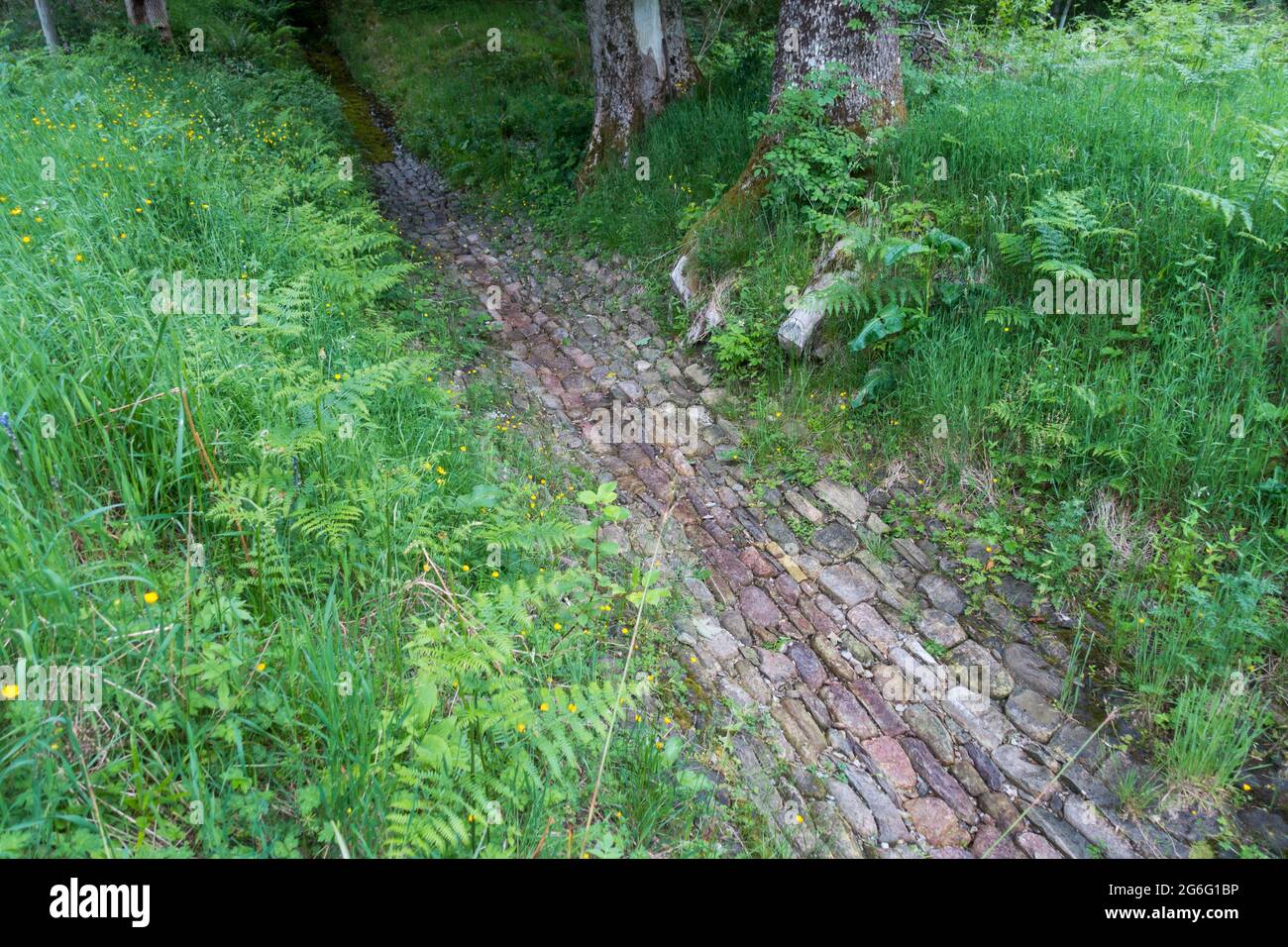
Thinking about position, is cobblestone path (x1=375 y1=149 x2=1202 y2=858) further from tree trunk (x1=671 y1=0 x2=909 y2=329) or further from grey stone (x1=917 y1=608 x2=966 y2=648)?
tree trunk (x1=671 y1=0 x2=909 y2=329)

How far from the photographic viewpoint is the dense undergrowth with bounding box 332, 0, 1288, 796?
3.92 metres

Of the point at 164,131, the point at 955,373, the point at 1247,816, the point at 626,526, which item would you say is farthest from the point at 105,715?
the point at 164,131

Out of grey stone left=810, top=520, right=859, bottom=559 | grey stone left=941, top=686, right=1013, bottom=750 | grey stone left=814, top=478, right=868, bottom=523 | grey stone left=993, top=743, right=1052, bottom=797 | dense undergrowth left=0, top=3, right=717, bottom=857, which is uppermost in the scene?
dense undergrowth left=0, top=3, right=717, bottom=857

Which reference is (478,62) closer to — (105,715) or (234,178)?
(234,178)

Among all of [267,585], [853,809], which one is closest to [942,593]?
[853,809]

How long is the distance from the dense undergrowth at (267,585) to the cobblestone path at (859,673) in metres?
0.52

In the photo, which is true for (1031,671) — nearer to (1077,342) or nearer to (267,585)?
(1077,342)

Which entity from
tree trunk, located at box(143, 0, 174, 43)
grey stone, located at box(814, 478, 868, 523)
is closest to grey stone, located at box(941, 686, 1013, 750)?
grey stone, located at box(814, 478, 868, 523)

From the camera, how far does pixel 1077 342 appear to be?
4.96 meters

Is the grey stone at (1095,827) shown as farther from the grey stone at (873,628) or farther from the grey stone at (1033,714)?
the grey stone at (873,628)

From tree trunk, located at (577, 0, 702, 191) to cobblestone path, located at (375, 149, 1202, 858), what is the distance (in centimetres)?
516

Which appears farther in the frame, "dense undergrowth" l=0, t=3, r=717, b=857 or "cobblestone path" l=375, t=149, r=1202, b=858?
"cobblestone path" l=375, t=149, r=1202, b=858

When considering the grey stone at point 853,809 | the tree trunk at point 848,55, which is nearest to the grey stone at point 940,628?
the grey stone at point 853,809

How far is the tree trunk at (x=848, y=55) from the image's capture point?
659 cm
